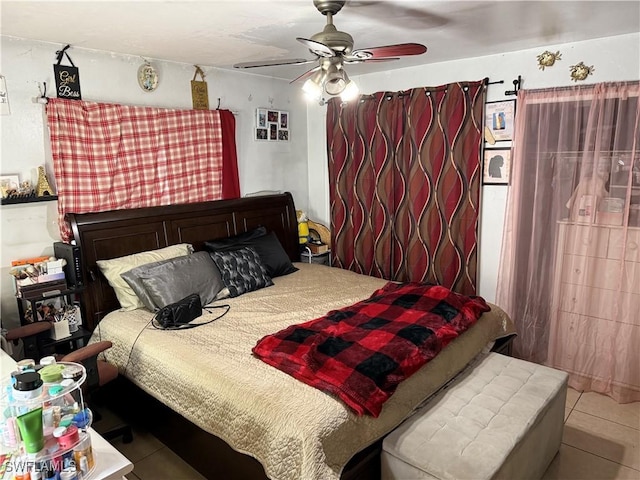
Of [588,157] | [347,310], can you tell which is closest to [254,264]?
[347,310]

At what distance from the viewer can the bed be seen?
182cm

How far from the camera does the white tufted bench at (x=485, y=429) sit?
1821 millimetres

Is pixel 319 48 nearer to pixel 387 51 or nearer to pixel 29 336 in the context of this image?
pixel 387 51

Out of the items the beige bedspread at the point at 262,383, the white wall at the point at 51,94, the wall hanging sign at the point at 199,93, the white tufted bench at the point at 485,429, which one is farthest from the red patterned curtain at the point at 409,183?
the white tufted bench at the point at 485,429

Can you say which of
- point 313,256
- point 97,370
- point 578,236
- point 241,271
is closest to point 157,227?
point 241,271

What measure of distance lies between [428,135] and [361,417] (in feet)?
8.11

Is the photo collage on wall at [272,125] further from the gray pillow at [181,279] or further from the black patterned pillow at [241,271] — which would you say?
the gray pillow at [181,279]

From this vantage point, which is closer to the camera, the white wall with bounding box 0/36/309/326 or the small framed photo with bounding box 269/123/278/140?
the white wall with bounding box 0/36/309/326

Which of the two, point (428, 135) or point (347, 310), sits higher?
point (428, 135)

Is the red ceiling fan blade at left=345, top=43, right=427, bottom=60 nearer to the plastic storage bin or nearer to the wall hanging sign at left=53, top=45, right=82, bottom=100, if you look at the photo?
the plastic storage bin

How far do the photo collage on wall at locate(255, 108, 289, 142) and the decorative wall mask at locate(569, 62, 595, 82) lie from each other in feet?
7.88

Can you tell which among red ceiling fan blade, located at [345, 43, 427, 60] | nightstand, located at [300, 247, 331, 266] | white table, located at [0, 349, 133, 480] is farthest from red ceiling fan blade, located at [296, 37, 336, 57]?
nightstand, located at [300, 247, 331, 266]

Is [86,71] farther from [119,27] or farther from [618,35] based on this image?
[618,35]

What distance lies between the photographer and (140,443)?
2668 mm
